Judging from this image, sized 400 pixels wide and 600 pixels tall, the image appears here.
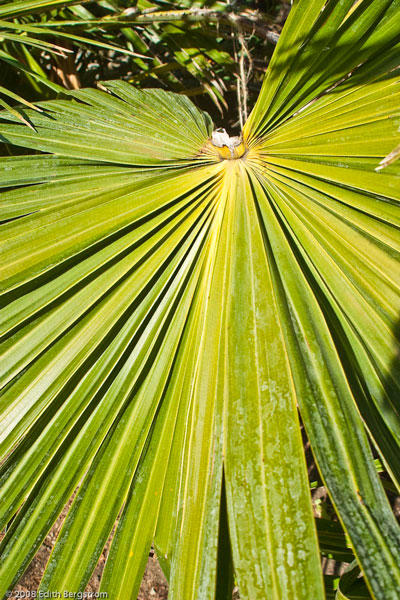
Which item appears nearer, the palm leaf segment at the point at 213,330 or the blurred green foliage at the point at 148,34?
the palm leaf segment at the point at 213,330

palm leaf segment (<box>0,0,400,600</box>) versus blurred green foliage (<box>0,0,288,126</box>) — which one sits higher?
blurred green foliage (<box>0,0,288,126</box>)

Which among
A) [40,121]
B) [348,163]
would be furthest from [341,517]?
[40,121]

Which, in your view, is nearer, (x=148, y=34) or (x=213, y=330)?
(x=213, y=330)

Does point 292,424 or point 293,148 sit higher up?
point 293,148

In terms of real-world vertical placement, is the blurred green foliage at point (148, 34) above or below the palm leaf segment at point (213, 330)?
above

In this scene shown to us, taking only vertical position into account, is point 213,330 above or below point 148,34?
below

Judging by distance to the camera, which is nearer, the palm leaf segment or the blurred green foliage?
the palm leaf segment

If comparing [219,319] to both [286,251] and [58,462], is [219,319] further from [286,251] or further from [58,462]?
[58,462]

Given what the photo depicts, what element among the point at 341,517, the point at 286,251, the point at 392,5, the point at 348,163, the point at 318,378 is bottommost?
the point at 341,517
